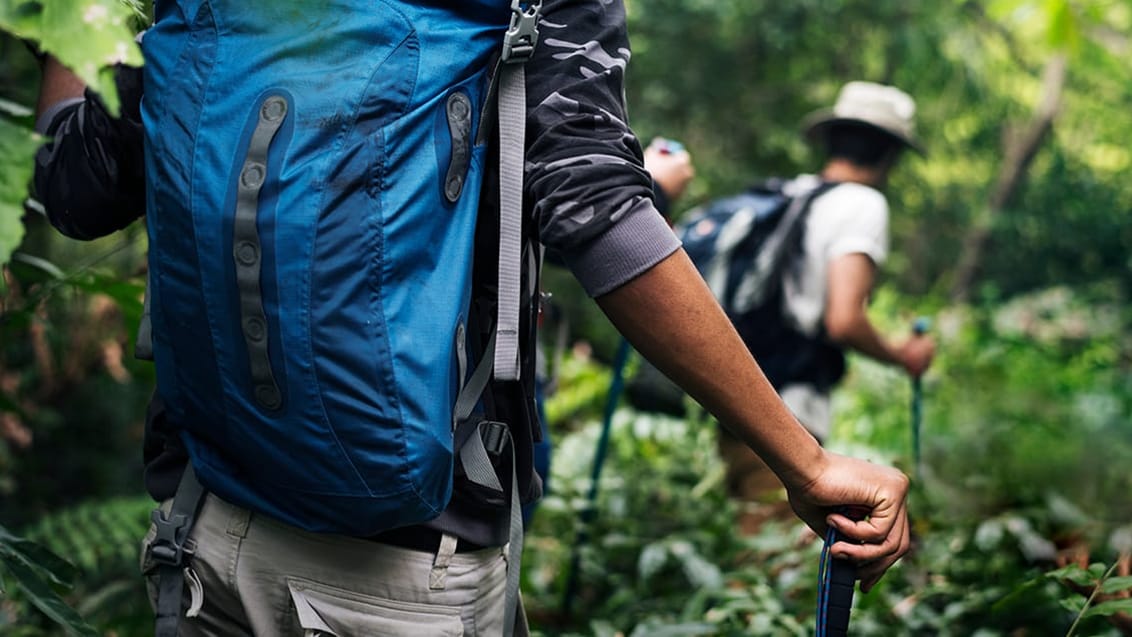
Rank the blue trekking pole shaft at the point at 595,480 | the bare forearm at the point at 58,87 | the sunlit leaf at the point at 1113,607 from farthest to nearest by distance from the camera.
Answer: the blue trekking pole shaft at the point at 595,480 < the sunlit leaf at the point at 1113,607 < the bare forearm at the point at 58,87

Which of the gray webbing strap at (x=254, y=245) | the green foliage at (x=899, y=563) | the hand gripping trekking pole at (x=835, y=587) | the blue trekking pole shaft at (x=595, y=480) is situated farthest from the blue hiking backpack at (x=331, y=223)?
the blue trekking pole shaft at (x=595, y=480)

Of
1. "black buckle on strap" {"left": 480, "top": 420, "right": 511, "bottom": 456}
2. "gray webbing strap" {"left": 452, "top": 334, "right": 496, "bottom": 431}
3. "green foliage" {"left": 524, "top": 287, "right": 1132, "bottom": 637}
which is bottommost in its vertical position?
"green foliage" {"left": 524, "top": 287, "right": 1132, "bottom": 637}

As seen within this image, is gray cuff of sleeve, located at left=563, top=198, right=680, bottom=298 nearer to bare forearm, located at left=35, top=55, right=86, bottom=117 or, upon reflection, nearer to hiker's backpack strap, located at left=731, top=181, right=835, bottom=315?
bare forearm, located at left=35, top=55, right=86, bottom=117

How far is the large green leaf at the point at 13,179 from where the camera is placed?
1191 millimetres

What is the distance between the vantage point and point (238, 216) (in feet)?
4.63

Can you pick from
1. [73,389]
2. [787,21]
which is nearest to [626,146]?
[73,389]

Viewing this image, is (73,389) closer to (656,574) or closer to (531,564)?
(531,564)

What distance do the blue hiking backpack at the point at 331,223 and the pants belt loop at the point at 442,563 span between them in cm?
14

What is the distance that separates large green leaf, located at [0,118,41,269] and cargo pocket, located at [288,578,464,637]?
2.16ft

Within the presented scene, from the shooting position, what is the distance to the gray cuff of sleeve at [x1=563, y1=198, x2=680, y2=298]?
1518mm

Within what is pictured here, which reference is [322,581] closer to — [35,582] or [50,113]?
[35,582]

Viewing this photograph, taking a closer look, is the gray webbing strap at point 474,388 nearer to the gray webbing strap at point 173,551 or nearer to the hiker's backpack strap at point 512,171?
the hiker's backpack strap at point 512,171

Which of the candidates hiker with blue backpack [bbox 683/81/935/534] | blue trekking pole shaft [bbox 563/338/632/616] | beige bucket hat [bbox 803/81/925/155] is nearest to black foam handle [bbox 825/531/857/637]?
blue trekking pole shaft [bbox 563/338/632/616]

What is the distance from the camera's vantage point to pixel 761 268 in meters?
4.31
